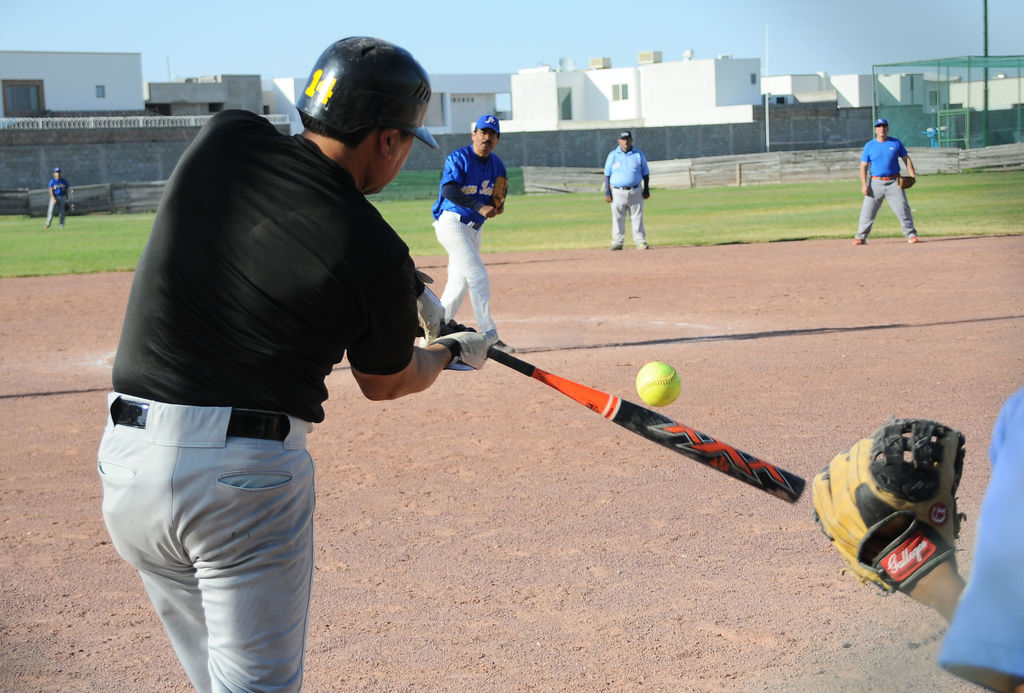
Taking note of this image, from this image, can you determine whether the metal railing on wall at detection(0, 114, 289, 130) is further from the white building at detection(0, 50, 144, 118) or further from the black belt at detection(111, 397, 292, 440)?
the black belt at detection(111, 397, 292, 440)

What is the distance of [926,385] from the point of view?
24.8 ft

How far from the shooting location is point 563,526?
4984 mm

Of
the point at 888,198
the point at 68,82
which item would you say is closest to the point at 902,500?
the point at 888,198

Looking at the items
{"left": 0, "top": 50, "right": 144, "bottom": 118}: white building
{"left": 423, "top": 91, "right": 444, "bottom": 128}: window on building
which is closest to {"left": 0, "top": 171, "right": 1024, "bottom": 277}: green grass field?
{"left": 0, "top": 50, "right": 144, "bottom": 118}: white building

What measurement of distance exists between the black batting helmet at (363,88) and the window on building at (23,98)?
62507mm

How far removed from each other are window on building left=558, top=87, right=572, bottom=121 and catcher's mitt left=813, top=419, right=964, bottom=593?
75.8 metres

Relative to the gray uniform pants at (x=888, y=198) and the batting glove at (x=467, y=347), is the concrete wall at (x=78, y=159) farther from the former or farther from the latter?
the batting glove at (x=467, y=347)

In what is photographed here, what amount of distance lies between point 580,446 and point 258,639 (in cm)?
411

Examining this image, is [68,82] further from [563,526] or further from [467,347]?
[467,347]

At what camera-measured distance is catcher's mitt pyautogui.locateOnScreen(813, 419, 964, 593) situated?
210 centimetres

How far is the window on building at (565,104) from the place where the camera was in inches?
3000

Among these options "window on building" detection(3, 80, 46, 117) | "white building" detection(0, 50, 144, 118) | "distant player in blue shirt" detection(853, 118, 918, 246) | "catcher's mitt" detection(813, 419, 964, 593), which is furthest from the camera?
"white building" detection(0, 50, 144, 118)

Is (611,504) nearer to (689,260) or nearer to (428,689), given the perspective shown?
(428,689)

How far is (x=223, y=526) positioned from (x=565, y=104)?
7723cm
